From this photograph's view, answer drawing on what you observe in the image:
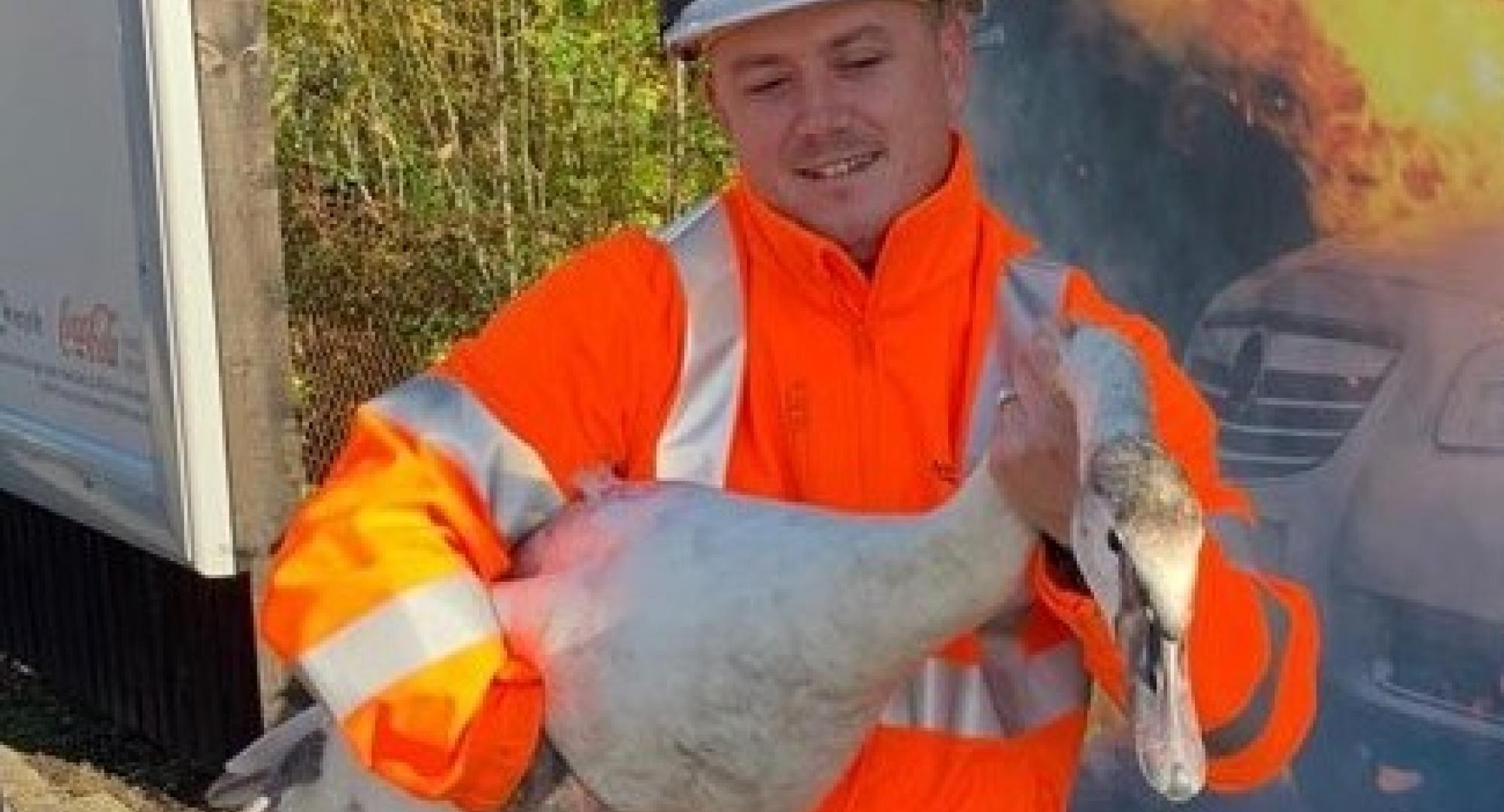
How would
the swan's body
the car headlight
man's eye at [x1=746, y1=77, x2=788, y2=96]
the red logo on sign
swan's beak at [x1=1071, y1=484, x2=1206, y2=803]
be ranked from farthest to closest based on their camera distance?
the red logo on sign, the car headlight, man's eye at [x1=746, y1=77, x2=788, y2=96], the swan's body, swan's beak at [x1=1071, y1=484, x2=1206, y2=803]

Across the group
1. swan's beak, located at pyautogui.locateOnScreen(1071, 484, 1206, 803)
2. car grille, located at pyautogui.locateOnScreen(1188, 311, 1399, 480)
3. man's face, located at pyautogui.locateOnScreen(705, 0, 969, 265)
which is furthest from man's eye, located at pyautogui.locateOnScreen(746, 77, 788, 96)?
car grille, located at pyautogui.locateOnScreen(1188, 311, 1399, 480)

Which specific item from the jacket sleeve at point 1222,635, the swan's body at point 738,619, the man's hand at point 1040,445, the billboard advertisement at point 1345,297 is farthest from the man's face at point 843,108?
the billboard advertisement at point 1345,297

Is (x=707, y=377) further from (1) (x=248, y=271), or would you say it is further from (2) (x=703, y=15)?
(1) (x=248, y=271)

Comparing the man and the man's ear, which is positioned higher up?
the man's ear

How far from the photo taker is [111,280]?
6191mm

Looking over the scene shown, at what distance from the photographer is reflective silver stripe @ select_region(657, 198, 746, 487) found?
2574mm

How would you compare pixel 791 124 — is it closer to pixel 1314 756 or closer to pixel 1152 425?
pixel 1152 425

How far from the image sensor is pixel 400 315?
6930 millimetres

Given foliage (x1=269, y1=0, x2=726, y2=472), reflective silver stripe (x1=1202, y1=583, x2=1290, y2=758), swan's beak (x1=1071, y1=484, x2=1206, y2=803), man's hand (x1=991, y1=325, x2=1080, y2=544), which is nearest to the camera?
swan's beak (x1=1071, y1=484, x2=1206, y2=803)

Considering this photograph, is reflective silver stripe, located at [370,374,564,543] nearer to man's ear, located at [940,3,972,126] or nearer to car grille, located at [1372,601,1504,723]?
man's ear, located at [940,3,972,126]

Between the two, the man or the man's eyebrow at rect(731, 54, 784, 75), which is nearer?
the man

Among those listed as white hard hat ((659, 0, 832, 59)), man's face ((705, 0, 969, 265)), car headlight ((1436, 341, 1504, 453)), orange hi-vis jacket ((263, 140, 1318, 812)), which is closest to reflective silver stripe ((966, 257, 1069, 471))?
orange hi-vis jacket ((263, 140, 1318, 812))

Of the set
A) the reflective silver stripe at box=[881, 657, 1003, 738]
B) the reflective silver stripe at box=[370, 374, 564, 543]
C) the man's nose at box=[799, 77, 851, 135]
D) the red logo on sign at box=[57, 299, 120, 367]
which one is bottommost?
the red logo on sign at box=[57, 299, 120, 367]

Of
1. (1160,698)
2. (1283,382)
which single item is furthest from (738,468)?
(1283,382)
